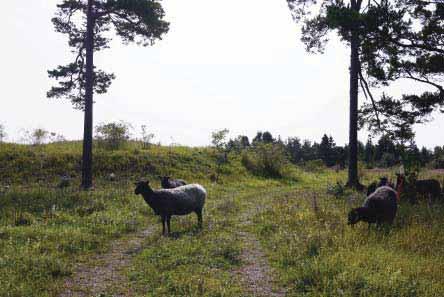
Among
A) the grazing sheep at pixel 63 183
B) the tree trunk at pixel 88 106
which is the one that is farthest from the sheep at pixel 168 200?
the grazing sheep at pixel 63 183

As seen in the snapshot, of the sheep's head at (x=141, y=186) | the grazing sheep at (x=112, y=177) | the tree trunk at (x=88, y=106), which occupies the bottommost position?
the grazing sheep at (x=112, y=177)

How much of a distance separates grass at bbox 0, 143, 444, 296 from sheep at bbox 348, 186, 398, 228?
372mm

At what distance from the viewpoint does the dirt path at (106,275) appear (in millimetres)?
7837

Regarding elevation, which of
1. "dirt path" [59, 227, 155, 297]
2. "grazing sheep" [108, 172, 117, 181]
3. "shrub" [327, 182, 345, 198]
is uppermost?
"grazing sheep" [108, 172, 117, 181]

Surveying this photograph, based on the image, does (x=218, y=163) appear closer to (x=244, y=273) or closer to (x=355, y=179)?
(x=355, y=179)

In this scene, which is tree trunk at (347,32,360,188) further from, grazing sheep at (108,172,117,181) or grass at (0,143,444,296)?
grazing sheep at (108,172,117,181)

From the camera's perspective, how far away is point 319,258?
8.83m

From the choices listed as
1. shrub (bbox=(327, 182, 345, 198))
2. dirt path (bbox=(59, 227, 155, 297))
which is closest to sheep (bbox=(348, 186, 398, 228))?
dirt path (bbox=(59, 227, 155, 297))

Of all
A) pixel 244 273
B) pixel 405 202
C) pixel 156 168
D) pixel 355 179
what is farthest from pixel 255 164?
pixel 244 273

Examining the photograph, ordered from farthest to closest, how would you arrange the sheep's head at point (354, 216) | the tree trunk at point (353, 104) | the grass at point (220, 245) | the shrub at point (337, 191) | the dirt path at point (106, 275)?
the tree trunk at point (353, 104) < the shrub at point (337, 191) < the sheep's head at point (354, 216) < the dirt path at point (106, 275) < the grass at point (220, 245)

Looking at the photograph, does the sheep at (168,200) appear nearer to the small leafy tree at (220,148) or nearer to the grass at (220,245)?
the grass at (220,245)

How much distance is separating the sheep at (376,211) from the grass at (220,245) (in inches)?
14.7

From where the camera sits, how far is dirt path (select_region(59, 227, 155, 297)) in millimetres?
7837

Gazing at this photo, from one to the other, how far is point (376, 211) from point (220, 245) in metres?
4.86
